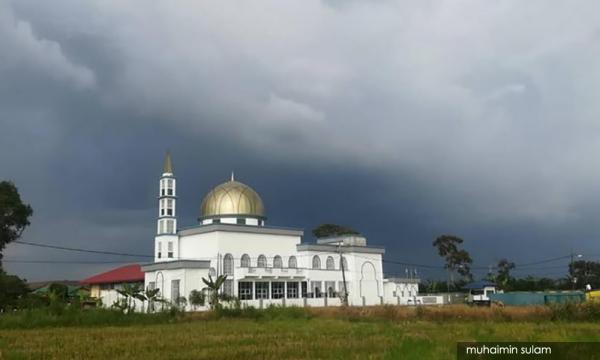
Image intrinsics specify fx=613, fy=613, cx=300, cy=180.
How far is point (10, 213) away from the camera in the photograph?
64.8m

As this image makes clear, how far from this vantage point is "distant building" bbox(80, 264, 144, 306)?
75400 millimetres

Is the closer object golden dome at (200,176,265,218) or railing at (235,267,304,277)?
railing at (235,267,304,277)

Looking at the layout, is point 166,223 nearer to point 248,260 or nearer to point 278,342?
point 248,260

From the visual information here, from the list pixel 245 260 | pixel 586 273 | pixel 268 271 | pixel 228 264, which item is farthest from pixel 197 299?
pixel 586 273

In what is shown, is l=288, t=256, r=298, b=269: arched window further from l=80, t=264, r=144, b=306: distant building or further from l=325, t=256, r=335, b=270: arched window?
l=80, t=264, r=144, b=306: distant building

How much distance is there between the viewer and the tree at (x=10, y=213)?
211 feet

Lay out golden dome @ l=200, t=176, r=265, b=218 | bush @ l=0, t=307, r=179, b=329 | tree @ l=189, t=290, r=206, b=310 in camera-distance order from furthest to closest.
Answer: golden dome @ l=200, t=176, r=265, b=218, tree @ l=189, t=290, r=206, b=310, bush @ l=0, t=307, r=179, b=329

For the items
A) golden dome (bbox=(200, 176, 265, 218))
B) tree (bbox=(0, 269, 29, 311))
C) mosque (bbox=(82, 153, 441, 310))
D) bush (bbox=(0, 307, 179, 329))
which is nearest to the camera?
bush (bbox=(0, 307, 179, 329))

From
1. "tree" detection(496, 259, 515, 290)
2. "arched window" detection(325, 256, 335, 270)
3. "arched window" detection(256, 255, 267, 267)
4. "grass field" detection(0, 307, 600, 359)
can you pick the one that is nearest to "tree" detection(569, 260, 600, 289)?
"tree" detection(496, 259, 515, 290)

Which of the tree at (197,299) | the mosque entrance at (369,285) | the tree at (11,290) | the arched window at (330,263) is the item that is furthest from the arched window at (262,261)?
the tree at (11,290)

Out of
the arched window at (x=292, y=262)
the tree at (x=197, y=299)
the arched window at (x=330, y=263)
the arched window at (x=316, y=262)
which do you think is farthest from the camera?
the arched window at (x=330, y=263)

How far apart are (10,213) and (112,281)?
1780 cm

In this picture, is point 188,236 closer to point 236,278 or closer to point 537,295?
point 236,278

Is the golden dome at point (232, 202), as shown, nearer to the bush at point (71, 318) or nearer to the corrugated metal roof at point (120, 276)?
the corrugated metal roof at point (120, 276)
